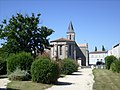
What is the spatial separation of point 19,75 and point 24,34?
18.5 meters

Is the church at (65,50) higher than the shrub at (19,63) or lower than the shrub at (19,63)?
higher

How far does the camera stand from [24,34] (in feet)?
129

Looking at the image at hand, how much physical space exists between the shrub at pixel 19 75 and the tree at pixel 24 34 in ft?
58.0

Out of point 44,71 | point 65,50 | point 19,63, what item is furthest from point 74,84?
point 65,50

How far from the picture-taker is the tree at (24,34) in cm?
3959

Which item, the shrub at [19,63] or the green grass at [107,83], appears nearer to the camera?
the green grass at [107,83]

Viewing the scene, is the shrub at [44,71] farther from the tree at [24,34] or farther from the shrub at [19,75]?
the tree at [24,34]

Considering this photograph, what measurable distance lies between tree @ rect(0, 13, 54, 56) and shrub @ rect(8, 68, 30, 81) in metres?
17.7

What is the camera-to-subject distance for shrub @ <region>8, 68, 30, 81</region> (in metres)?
21.3

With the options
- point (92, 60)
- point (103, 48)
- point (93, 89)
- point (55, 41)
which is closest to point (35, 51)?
point (93, 89)

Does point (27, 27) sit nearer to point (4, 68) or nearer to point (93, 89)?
point (4, 68)

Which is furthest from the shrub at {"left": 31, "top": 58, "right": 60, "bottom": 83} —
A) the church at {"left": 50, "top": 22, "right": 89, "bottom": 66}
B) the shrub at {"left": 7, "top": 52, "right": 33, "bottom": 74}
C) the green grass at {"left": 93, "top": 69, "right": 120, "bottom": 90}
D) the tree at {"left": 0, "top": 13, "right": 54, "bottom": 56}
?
the church at {"left": 50, "top": 22, "right": 89, "bottom": 66}

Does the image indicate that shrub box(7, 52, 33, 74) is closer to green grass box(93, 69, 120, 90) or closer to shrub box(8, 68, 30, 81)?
shrub box(8, 68, 30, 81)

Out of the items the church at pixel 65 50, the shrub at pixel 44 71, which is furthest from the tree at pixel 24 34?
the church at pixel 65 50
